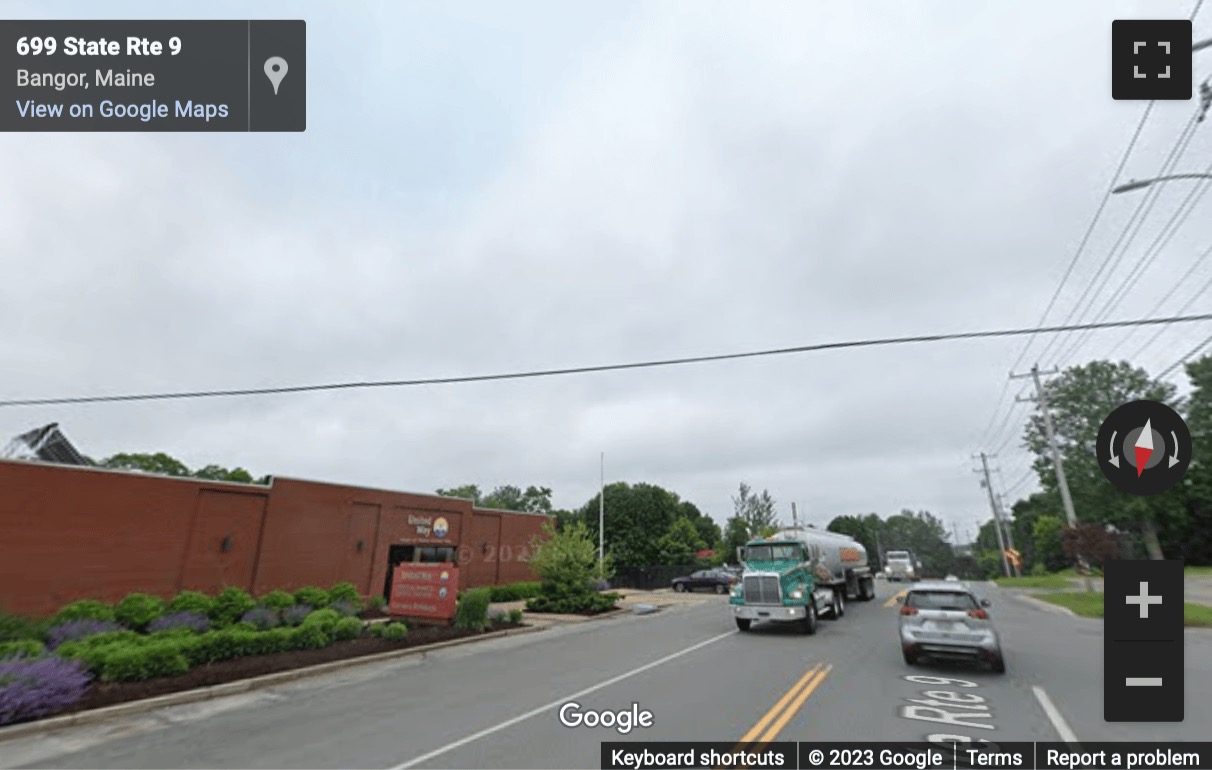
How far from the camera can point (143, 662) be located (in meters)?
10.5

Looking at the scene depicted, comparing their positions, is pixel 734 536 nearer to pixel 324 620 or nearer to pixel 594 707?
pixel 324 620

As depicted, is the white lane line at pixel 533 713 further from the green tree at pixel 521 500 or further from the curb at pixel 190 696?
the green tree at pixel 521 500

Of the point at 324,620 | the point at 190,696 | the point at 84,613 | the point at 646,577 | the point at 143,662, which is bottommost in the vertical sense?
Answer: the point at 646,577

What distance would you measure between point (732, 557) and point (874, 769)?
54974 mm

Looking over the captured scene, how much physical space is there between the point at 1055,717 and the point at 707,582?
32.9 meters

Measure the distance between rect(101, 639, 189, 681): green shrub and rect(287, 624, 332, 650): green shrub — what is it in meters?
2.53

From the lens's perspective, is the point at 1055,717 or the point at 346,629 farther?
the point at 346,629

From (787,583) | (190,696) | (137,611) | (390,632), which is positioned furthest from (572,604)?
(190,696)

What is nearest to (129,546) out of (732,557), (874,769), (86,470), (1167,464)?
(86,470)

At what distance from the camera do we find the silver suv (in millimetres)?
10641

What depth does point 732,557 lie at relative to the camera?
2290 inches

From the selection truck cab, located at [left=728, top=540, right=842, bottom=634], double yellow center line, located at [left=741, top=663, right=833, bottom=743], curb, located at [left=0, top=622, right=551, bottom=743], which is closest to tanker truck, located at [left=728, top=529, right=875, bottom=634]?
truck cab, located at [left=728, top=540, right=842, bottom=634]

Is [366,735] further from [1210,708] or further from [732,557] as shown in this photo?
[732,557]

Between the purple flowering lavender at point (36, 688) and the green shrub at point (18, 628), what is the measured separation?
16.5ft
